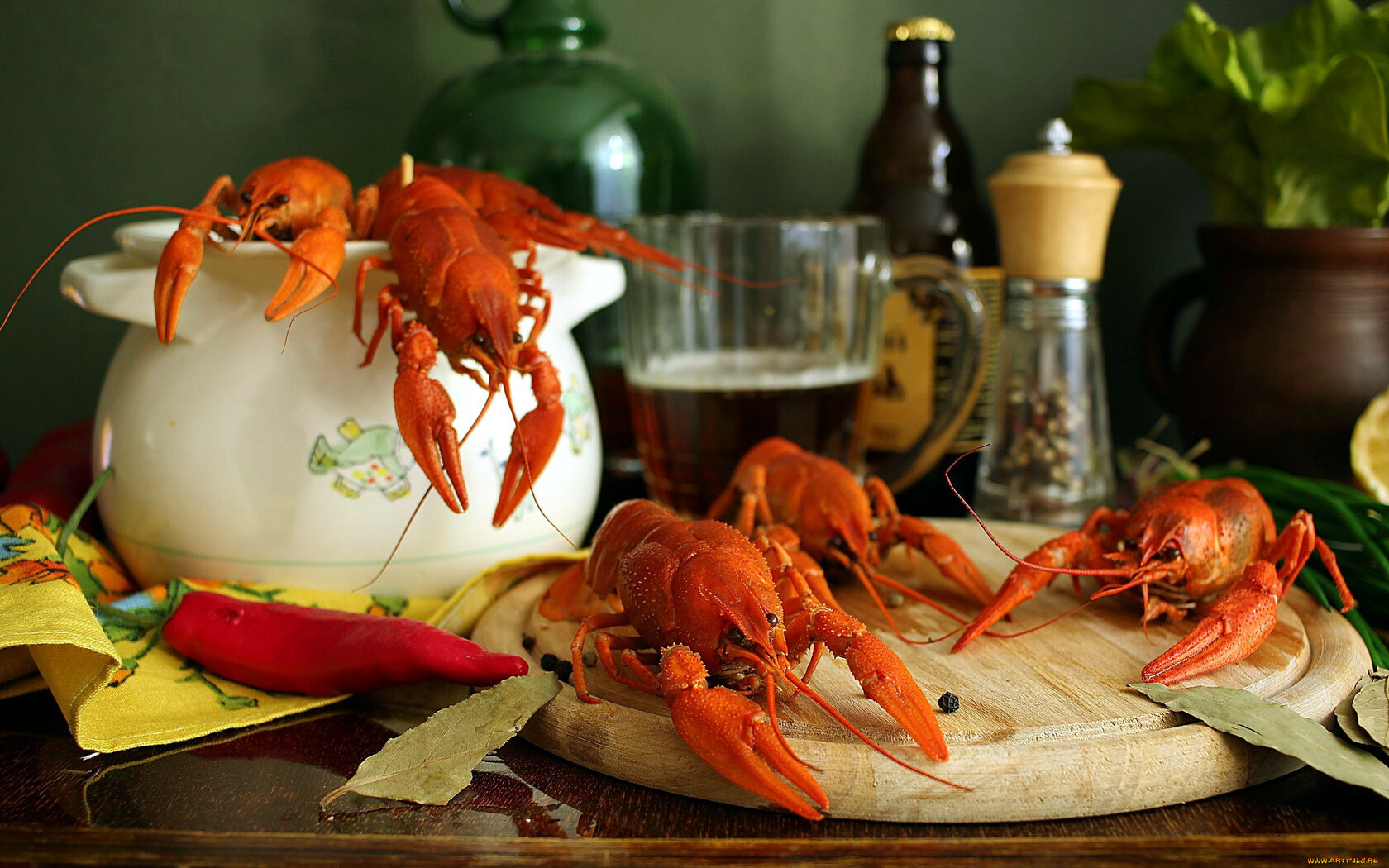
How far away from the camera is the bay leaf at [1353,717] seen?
51cm

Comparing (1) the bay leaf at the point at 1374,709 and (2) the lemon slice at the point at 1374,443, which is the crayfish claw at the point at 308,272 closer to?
(1) the bay leaf at the point at 1374,709

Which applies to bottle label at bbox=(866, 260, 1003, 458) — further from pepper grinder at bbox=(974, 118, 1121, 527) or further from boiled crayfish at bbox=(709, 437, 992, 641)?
boiled crayfish at bbox=(709, 437, 992, 641)

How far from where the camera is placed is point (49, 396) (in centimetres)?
120

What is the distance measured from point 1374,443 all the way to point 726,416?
53 cm

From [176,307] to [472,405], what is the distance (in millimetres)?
183

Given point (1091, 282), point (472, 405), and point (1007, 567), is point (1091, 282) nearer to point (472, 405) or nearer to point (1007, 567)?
point (1007, 567)

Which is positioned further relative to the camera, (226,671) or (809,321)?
(809,321)

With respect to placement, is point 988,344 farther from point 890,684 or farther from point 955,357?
point 890,684

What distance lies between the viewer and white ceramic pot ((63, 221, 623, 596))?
0.65 m

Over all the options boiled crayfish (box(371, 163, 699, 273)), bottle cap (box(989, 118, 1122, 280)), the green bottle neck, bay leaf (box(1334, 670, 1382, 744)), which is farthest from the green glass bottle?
A: bay leaf (box(1334, 670, 1382, 744))

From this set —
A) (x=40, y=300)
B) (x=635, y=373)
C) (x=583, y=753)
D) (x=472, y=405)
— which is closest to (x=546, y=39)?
(x=635, y=373)

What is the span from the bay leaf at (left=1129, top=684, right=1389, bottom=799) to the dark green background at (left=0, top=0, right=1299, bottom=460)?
785 mm

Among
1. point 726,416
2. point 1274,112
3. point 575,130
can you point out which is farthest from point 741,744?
point 1274,112

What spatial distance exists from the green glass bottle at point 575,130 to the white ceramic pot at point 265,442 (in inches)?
13.1
